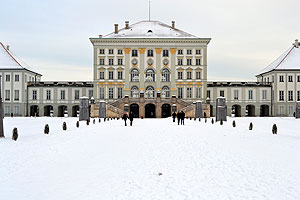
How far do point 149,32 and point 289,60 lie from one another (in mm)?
27707

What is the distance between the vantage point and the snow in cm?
6406

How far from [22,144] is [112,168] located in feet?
20.8

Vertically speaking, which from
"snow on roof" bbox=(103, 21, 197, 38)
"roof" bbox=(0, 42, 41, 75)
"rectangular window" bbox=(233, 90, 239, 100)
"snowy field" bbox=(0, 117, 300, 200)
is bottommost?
"snowy field" bbox=(0, 117, 300, 200)

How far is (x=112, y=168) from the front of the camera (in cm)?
972

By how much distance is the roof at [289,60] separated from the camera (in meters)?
64.1

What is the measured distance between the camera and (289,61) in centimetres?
6519

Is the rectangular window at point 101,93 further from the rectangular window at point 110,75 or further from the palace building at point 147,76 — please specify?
the rectangular window at point 110,75

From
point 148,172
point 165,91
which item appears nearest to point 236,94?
point 165,91

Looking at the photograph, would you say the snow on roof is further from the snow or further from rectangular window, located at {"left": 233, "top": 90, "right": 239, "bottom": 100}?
the snow

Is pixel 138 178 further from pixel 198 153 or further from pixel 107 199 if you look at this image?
pixel 198 153

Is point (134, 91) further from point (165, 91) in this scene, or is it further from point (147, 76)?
point (165, 91)

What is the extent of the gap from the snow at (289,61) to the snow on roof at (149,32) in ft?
58.2

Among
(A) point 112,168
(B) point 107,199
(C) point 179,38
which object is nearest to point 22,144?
(A) point 112,168

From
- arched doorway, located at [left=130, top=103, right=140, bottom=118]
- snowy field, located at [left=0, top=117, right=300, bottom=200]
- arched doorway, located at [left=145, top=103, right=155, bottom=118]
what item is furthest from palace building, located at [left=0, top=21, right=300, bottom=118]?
snowy field, located at [left=0, top=117, right=300, bottom=200]
